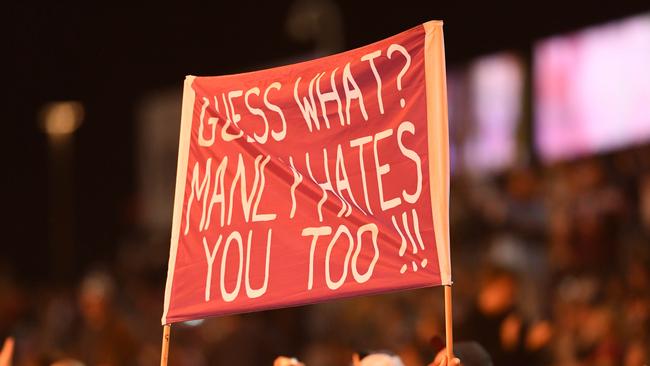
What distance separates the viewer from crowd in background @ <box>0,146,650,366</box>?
891 centimetres

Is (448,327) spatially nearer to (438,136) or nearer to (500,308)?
(438,136)

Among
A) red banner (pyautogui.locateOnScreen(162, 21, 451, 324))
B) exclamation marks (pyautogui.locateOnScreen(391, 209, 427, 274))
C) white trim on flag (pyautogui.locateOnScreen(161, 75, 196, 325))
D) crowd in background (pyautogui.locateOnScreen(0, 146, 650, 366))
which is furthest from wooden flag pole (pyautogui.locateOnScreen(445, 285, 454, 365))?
crowd in background (pyautogui.locateOnScreen(0, 146, 650, 366))

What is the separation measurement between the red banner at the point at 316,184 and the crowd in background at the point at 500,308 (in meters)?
2.20

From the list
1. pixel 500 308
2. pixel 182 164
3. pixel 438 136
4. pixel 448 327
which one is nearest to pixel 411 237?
pixel 438 136

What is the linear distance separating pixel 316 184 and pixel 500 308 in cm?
270

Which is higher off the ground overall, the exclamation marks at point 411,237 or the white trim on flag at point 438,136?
the white trim on flag at point 438,136

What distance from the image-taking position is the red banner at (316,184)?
18.8ft

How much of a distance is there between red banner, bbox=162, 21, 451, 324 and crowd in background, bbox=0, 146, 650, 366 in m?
2.20

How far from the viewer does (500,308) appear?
8414 millimetres

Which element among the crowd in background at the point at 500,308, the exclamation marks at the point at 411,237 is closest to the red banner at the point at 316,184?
the exclamation marks at the point at 411,237

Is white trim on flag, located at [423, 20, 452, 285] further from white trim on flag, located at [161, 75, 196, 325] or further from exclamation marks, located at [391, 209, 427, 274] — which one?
white trim on flag, located at [161, 75, 196, 325]

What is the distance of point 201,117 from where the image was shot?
6535mm

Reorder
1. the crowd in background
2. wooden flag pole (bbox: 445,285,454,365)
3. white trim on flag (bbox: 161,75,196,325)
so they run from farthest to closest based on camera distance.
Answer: the crowd in background, white trim on flag (bbox: 161,75,196,325), wooden flag pole (bbox: 445,285,454,365)

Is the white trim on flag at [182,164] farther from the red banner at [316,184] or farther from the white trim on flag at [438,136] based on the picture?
the white trim on flag at [438,136]
